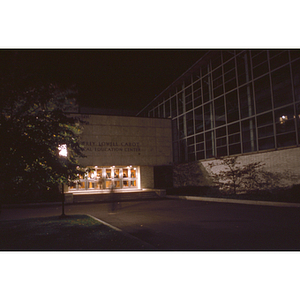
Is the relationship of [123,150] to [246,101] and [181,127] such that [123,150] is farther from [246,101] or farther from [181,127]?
[246,101]

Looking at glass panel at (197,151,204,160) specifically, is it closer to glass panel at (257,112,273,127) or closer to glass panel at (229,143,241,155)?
glass panel at (229,143,241,155)

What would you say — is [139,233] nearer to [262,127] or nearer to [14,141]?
[14,141]

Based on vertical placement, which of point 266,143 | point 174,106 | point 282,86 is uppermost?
point 174,106

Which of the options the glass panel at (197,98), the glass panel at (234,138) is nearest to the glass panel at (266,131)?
the glass panel at (234,138)

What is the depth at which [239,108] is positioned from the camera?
22.0 metres

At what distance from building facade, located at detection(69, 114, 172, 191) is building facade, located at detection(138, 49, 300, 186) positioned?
8.33 ft

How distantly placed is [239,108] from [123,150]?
12.9 metres

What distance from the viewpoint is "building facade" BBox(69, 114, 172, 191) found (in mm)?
26906

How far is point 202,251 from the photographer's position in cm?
582

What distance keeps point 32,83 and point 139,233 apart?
18.0 feet

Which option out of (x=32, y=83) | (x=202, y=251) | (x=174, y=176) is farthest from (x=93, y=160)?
(x=202, y=251)

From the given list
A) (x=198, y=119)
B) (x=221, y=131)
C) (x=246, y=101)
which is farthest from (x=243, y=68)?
(x=198, y=119)

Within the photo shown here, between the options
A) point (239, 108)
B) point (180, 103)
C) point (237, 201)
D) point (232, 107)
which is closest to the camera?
point (237, 201)

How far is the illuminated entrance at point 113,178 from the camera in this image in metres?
28.1
